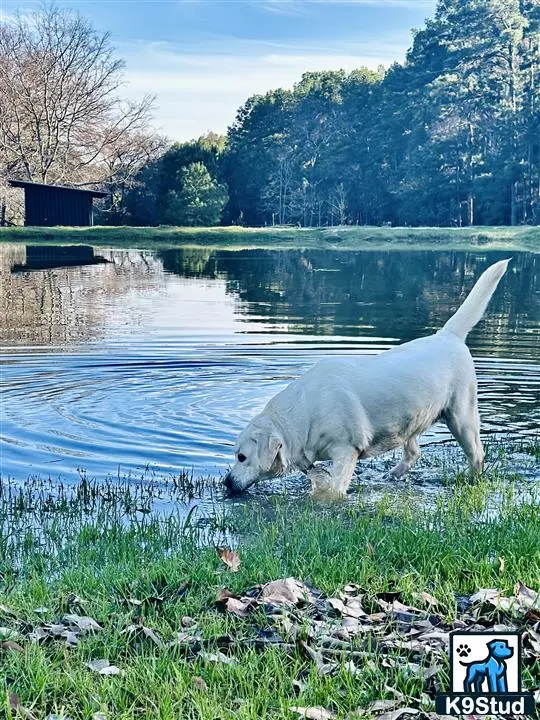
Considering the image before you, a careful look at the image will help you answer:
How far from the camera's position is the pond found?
9984 millimetres

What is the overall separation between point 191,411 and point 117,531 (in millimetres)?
4622

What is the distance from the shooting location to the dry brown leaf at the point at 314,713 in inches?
148

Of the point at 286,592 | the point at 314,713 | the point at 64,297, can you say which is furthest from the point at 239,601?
the point at 64,297

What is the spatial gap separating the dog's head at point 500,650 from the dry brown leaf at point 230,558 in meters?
2.45

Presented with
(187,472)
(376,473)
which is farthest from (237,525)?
(376,473)

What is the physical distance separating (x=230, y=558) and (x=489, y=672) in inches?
106

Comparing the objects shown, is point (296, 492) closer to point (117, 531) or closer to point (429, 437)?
point (117, 531)

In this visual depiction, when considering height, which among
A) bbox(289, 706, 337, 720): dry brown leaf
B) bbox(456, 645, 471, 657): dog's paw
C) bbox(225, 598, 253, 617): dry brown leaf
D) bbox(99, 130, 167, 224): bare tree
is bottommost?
bbox(289, 706, 337, 720): dry brown leaf

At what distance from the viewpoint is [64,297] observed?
25.5m

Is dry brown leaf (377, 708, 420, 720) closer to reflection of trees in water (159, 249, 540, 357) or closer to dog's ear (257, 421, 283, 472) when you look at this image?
Answer: dog's ear (257, 421, 283, 472)

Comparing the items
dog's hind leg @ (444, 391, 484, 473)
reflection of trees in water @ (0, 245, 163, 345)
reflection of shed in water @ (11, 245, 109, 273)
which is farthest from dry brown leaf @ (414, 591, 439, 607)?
reflection of shed in water @ (11, 245, 109, 273)

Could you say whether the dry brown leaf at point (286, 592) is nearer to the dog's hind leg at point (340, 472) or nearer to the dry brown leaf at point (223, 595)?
the dry brown leaf at point (223, 595)

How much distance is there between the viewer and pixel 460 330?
8.89 meters

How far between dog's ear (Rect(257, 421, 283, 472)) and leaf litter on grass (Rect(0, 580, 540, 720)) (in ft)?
8.40
